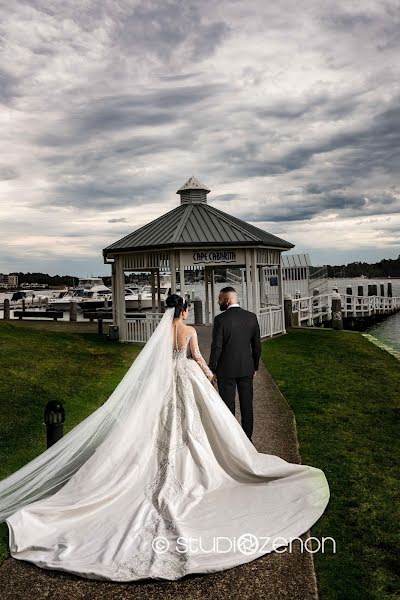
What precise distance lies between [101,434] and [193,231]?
14.6 m

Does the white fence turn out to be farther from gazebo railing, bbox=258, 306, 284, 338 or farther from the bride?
the bride

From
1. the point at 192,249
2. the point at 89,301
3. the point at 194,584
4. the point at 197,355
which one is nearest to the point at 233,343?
the point at 197,355

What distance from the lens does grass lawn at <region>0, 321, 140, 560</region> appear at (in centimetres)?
879

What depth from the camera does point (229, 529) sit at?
201 inches

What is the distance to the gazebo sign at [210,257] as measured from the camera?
19.9 metres

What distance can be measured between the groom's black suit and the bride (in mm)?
511

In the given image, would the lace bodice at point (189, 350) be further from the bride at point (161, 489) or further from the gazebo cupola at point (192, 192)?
the gazebo cupola at point (192, 192)

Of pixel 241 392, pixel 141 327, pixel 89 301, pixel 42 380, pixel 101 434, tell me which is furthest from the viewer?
pixel 89 301

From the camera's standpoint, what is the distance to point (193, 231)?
66.9 ft

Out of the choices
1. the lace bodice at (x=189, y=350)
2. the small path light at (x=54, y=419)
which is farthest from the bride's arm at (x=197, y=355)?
the small path light at (x=54, y=419)

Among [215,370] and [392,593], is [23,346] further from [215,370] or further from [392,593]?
[392,593]

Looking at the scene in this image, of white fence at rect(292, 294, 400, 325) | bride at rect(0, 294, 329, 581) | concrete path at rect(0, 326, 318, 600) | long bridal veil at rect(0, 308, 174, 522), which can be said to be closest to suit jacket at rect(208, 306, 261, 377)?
bride at rect(0, 294, 329, 581)

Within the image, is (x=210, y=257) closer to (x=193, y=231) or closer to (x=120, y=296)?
(x=193, y=231)

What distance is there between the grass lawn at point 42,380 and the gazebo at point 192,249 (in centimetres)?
205
